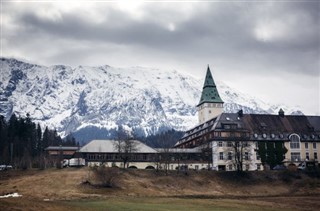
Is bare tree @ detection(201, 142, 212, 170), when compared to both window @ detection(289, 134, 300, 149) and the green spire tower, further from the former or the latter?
the green spire tower

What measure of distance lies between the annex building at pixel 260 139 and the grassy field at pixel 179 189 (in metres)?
16.2

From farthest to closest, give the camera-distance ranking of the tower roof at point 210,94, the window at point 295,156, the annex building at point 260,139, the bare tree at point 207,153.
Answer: the tower roof at point 210,94, the window at point 295,156, the bare tree at point 207,153, the annex building at point 260,139

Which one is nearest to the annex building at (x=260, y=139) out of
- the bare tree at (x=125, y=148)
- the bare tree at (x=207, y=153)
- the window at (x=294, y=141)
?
the window at (x=294, y=141)

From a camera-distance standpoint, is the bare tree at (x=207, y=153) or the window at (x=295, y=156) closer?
the bare tree at (x=207, y=153)

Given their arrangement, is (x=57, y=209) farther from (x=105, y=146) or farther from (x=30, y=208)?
(x=105, y=146)

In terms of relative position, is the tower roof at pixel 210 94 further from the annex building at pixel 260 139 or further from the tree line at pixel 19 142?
the tree line at pixel 19 142

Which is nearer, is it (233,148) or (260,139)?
(233,148)

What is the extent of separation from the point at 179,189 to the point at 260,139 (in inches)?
1798

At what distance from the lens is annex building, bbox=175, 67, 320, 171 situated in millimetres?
134375

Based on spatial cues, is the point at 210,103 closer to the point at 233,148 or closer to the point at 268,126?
the point at 268,126

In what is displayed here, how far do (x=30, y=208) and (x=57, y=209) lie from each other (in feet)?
11.6

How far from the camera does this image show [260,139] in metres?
138

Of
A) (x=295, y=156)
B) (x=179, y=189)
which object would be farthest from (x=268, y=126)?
(x=179, y=189)

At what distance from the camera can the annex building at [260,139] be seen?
13438 cm
